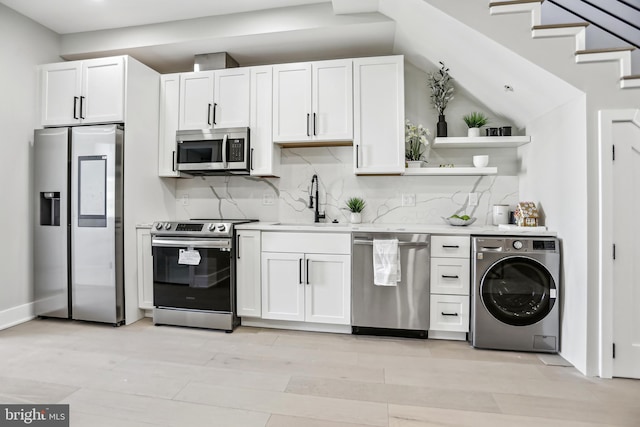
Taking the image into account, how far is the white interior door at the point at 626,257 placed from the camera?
206cm

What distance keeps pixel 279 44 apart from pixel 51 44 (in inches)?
95.0

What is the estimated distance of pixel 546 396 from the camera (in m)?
1.88

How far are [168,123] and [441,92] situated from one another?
9.24 feet

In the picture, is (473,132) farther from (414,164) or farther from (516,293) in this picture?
(516,293)

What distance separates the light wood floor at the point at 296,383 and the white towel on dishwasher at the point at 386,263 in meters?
0.53

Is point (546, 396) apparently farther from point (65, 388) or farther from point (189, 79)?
point (189, 79)

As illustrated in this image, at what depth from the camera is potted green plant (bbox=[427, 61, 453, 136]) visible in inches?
121

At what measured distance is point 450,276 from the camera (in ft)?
8.63

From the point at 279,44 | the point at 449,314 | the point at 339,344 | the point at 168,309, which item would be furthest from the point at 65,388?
the point at 279,44

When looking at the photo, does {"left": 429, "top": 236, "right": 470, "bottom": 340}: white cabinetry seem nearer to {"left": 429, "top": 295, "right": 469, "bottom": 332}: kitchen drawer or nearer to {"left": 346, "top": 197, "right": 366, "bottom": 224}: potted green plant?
{"left": 429, "top": 295, "right": 469, "bottom": 332}: kitchen drawer

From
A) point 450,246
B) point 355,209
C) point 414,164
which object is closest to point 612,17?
point 414,164

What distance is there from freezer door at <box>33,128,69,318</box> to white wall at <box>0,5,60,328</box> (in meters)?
0.09

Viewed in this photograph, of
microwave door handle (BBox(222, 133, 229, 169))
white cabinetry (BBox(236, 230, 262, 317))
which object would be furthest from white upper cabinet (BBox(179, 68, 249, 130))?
white cabinetry (BBox(236, 230, 262, 317))

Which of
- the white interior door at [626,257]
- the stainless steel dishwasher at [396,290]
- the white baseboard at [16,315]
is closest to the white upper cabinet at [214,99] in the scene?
the stainless steel dishwasher at [396,290]
